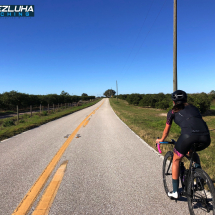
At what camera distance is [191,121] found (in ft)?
7.28

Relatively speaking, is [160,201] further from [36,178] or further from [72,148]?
[72,148]

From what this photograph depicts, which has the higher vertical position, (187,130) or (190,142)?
(187,130)

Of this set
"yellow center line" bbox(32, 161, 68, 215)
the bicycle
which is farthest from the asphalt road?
the bicycle

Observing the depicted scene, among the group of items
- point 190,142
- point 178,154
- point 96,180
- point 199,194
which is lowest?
point 96,180

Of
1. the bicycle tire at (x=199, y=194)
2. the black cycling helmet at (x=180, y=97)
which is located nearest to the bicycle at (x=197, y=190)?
→ the bicycle tire at (x=199, y=194)

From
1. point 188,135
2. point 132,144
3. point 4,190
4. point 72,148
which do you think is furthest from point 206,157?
point 4,190

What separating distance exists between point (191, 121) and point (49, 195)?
2671 millimetres

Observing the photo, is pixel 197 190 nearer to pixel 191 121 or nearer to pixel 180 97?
pixel 191 121

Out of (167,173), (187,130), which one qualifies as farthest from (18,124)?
(187,130)

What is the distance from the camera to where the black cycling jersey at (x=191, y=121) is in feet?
7.13

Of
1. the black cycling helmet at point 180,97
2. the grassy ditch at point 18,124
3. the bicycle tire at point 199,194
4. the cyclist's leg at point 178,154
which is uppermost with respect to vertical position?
the black cycling helmet at point 180,97

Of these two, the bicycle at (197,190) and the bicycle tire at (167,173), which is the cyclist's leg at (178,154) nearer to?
the bicycle at (197,190)

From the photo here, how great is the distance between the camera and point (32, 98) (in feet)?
125

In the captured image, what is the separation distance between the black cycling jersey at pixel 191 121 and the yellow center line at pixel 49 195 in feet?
7.86
